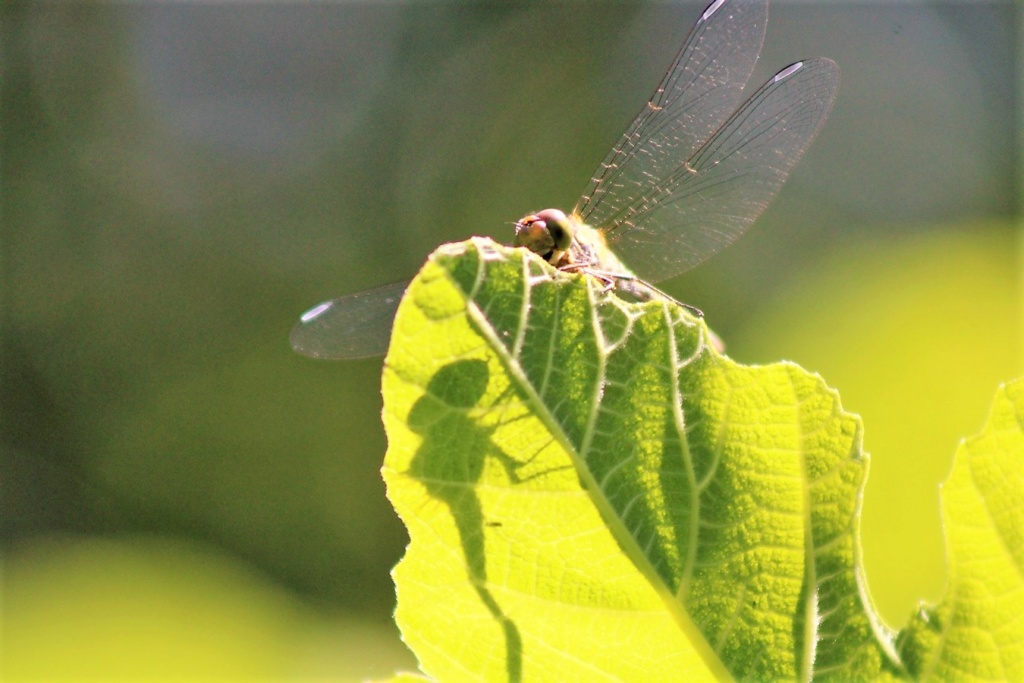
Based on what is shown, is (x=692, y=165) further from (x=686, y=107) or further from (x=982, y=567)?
(x=982, y=567)

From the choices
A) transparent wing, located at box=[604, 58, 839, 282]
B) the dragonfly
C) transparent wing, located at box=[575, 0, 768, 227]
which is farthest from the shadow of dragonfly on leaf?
transparent wing, located at box=[604, 58, 839, 282]

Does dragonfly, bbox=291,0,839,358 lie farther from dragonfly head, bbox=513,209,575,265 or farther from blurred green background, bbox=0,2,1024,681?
blurred green background, bbox=0,2,1024,681

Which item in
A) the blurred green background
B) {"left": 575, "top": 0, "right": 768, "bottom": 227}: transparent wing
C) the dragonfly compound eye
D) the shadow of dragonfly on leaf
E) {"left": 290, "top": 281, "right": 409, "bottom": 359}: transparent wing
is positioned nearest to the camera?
the shadow of dragonfly on leaf

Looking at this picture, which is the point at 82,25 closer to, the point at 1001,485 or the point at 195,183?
the point at 195,183

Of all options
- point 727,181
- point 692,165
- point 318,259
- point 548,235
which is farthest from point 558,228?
point 318,259

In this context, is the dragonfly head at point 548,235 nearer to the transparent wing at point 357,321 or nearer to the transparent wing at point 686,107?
the transparent wing at point 686,107
